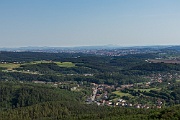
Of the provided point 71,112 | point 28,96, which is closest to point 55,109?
point 71,112

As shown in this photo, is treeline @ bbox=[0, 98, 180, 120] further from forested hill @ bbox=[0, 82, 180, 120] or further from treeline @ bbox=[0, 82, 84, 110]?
treeline @ bbox=[0, 82, 84, 110]

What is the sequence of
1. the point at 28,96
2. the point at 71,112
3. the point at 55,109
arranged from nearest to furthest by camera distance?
1. the point at 71,112
2. the point at 55,109
3. the point at 28,96

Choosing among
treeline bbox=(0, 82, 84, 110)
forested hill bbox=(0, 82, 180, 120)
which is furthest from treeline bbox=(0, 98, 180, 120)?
treeline bbox=(0, 82, 84, 110)

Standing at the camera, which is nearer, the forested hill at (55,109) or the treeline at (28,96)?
the forested hill at (55,109)

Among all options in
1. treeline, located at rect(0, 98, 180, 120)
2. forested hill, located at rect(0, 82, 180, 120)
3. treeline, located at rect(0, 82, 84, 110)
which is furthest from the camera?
treeline, located at rect(0, 82, 84, 110)

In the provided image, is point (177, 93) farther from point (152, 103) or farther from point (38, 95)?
point (38, 95)

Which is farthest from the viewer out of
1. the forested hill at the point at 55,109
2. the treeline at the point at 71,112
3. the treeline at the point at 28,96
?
the treeline at the point at 28,96

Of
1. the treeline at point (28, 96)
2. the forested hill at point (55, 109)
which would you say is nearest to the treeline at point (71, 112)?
the forested hill at point (55, 109)

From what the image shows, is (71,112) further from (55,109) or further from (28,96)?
(28,96)

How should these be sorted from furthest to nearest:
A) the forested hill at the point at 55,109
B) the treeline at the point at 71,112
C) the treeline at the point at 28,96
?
the treeline at the point at 28,96 → the treeline at the point at 71,112 → the forested hill at the point at 55,109

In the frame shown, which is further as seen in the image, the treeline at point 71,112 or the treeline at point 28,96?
the treeline at point 28,96

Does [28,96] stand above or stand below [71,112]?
above

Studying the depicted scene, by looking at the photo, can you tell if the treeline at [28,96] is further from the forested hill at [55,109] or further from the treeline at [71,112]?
the treeline at [71,112]
